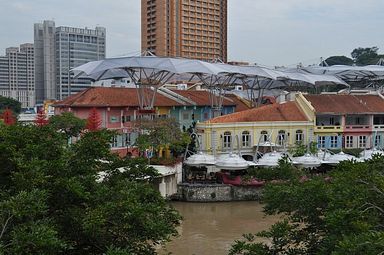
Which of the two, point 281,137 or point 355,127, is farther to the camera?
point 355,127

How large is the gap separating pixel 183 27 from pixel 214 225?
66.0 metres

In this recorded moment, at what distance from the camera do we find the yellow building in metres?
36.3

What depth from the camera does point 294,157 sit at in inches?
1336

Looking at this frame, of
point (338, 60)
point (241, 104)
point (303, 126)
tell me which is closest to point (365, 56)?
point (338, 60)

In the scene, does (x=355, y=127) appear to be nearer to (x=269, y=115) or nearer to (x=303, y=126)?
(x=303, y=126)

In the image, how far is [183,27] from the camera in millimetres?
86938

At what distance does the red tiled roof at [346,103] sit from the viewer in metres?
39.5

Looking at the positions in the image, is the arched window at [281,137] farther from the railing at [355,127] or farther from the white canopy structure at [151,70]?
the white canopy structure at [151,70]

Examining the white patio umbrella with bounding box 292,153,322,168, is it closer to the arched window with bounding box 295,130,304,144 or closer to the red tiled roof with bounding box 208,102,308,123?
the arched window with bounding box 295,130,304,144

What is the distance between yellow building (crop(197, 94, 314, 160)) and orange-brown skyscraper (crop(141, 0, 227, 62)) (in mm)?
49210

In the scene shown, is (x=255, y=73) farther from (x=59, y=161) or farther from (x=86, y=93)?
(x=59, y=161)

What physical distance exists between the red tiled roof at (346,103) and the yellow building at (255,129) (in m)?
1.78

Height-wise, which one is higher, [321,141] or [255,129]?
[255,129]

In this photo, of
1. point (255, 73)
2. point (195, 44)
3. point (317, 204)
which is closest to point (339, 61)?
point (195, 44)
